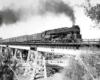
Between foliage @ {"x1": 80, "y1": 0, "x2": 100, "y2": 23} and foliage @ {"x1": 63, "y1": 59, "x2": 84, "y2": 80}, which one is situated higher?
foliage @ {"x1": 80, "y1": 0, "x2": 100, "y2": 23}

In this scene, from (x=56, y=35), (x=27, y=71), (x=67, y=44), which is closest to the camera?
(x=67, y=44)

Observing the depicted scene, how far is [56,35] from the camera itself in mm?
22797

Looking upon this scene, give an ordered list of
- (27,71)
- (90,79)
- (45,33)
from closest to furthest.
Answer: (90,79) < (45,33) < (27,71)

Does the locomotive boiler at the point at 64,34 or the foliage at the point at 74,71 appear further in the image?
the locomotive boiler at the point at 64,34

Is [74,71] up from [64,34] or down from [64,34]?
down

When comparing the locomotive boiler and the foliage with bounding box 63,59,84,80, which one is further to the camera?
the locomotive boiler

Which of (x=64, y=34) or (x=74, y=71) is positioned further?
(x=64, y=34)

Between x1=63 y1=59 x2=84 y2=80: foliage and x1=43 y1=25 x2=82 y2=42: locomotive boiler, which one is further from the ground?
x1=43 y1=25 x2=82 y2=42: locomotive boiler

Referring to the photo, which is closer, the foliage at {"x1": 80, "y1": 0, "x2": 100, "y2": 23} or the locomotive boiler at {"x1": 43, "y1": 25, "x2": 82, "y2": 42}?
the foliage at {"x1": 80, "y1": 0, "x2": 100, "y2": 23}

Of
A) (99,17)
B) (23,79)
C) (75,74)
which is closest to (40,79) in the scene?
(23,79)

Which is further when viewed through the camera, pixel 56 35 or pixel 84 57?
pixel 56 35

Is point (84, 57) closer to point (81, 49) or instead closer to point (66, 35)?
point (81, 49)

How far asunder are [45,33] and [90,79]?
13.4 m

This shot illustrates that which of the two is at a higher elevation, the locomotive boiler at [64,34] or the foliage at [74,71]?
the locomotive boiler at [64,34]
